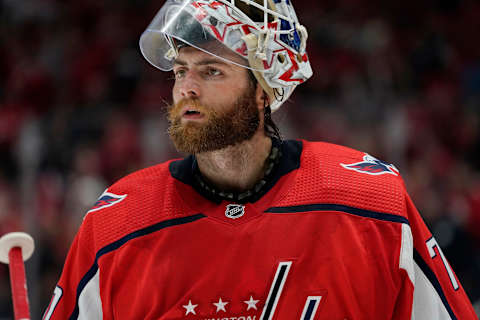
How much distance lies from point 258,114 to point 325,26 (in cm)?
490

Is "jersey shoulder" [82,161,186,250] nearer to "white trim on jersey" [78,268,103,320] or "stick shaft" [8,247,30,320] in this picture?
"white trim on jersey" [78,268,103,320]

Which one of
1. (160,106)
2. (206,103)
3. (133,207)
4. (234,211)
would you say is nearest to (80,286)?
(133,207)

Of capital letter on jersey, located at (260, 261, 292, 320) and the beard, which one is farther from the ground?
the beard

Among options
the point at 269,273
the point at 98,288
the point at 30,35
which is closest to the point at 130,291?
the point at 98,288

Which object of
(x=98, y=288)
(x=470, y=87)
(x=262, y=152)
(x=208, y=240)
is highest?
(x=262, y=152)

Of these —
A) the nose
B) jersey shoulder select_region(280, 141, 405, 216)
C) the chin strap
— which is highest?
the chin strap

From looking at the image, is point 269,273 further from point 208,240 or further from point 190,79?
point 190,79

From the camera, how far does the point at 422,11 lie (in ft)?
22.3

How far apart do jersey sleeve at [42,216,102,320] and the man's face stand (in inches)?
15.0

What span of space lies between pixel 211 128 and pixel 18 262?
59cm

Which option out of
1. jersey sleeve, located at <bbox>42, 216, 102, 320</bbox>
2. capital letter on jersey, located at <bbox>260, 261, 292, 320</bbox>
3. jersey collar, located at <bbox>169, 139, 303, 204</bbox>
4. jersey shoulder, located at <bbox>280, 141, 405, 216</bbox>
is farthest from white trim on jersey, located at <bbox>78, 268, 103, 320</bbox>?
jersey shoulder, located at <bbox>280, 141, 405, 216</bbox>

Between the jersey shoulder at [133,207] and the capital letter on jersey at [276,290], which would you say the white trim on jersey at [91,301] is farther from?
the capital letter on jersey at [276,290]

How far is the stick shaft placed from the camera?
4.63ft

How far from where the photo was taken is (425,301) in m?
1.66
